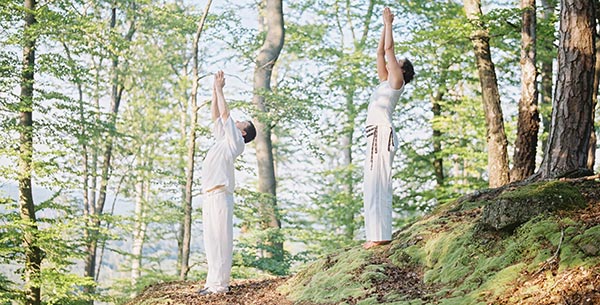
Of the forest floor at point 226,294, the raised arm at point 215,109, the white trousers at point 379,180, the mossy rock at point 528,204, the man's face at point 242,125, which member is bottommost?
the forest floor at point 226,294

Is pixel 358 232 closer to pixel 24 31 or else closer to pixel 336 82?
pixel 336 82

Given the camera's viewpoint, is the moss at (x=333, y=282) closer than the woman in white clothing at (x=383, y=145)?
Yes

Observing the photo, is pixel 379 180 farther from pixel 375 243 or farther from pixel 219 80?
pixel 219 80

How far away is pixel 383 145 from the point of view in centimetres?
762

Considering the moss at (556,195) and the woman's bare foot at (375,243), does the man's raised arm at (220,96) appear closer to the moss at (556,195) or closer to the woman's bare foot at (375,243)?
the woman's bare foot at (375,243)

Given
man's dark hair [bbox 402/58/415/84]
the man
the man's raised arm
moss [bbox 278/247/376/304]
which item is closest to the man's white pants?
the man

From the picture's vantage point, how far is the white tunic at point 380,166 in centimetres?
757

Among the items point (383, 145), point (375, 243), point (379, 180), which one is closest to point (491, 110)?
point (383, 145)

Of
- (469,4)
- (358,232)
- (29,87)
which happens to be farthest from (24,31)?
(358,232)

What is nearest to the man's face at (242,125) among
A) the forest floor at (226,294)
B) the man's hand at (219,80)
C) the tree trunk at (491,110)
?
the man's hand at (219,80)

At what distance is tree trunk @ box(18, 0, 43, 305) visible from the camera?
34.5 feet

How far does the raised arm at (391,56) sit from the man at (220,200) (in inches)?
81.4

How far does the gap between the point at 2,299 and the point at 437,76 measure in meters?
11.2

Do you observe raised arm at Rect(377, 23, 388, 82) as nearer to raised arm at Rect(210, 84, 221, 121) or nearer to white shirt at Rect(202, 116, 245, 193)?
white shirt at Rect(202, 116, 245, 193)
